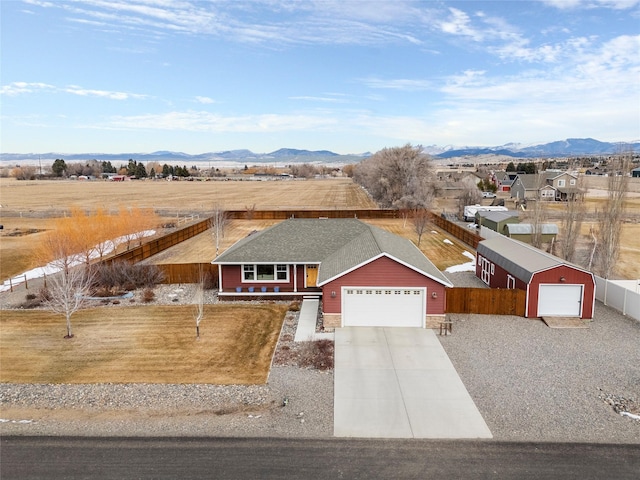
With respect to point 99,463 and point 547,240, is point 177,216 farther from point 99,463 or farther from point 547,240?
point 99,463

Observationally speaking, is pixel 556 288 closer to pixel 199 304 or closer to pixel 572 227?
pixel 572 227

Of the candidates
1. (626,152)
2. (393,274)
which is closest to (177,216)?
(393,274)

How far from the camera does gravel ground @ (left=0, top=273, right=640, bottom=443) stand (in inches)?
487

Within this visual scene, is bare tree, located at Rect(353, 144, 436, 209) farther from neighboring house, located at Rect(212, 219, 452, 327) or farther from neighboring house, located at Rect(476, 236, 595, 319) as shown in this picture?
neighboring house, located at Rect(476, 236, 595, 319)

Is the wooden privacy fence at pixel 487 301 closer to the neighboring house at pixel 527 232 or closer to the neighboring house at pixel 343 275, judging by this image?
the neighboring house at pixel 343 275

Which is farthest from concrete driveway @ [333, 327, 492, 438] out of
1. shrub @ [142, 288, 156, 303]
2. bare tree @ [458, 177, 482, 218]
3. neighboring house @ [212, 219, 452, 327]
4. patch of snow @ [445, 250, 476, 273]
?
bare tree @ [458, 177, 482, 218]

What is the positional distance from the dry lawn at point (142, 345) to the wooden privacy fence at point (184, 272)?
4543mm

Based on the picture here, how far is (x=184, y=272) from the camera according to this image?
27516 millimetres

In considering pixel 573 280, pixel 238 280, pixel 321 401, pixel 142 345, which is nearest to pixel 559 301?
pixel 573 280

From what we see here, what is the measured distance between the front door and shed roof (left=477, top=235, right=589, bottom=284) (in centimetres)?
1028

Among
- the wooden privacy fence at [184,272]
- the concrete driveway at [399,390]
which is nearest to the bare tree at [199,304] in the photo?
the wooden privacy fence at [184,272]

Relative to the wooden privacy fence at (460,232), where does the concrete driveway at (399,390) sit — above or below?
below

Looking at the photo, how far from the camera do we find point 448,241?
42469mm

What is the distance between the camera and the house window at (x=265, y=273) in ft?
81.1
